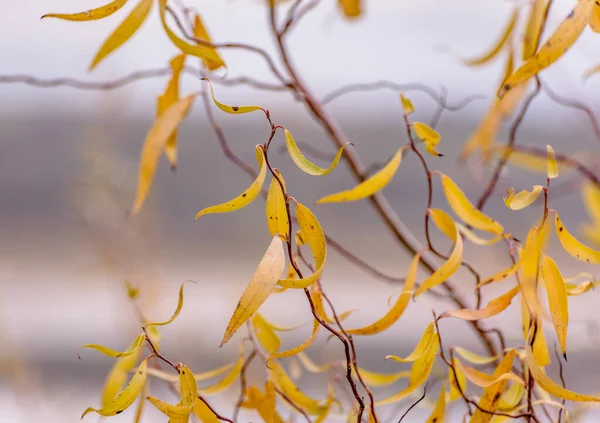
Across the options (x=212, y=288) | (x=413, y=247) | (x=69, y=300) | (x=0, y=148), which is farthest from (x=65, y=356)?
(x=413, y=247)

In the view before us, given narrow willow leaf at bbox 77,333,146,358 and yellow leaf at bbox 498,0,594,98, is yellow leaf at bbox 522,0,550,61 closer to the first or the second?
yellow leaf at bbox 498,0,594,98

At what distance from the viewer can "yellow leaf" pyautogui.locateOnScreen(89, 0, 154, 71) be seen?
30cm

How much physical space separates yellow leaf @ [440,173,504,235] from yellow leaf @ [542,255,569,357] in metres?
0.03

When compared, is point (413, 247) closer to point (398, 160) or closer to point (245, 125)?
point (398, 160)

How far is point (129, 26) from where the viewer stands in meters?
0.30

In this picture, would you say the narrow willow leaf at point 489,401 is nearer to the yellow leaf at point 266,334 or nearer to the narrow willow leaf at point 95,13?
the yellow leaf at point 266,334

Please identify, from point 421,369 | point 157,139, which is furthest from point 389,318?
point 157,139

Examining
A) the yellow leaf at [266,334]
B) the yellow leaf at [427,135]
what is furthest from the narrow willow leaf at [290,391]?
the yellow leaf at [427,135]

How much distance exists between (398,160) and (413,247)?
12 centimetres

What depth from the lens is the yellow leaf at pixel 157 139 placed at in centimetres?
34

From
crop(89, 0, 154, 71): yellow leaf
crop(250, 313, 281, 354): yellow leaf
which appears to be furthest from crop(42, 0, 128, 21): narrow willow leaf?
crop(250, 313, 281, 354): yellow leaf

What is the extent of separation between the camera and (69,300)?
1.67m

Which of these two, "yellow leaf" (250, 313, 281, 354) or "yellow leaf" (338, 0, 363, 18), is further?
"yellow leaf" (338, 0, 363, 18)

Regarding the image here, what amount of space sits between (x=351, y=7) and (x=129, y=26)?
5.8 inches
